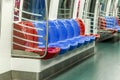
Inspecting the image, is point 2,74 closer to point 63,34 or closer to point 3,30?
point 3,30

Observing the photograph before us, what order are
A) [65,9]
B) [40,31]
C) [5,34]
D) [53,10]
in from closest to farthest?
1. [5,34]
2. [40,31]
3. [53,10]
4. [65,9]

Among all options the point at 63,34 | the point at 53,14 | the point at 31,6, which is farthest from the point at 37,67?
the point at 53,14

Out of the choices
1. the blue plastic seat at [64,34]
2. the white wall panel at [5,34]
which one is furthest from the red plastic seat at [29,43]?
the blue plastic seat at [64,34]

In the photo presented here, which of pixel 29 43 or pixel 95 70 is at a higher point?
pixel 29 43

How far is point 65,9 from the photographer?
32.9 feet

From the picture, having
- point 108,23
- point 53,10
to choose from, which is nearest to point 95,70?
point 53,10

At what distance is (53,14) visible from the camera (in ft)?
27.0

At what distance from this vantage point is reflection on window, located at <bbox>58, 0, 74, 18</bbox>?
941 centimetres

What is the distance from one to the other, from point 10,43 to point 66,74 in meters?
1.48

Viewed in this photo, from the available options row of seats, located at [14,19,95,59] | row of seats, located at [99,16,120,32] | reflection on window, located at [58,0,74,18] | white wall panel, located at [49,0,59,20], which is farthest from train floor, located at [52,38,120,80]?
row of seats, located at [99,16,120,32]

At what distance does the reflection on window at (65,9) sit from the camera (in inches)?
371

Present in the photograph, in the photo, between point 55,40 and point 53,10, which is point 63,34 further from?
point 53,10

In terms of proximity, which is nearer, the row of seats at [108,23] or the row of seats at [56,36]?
the row of seats at [56,36]

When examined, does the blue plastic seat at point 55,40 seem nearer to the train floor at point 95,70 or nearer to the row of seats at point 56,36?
the row of seats at point 56,36
